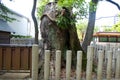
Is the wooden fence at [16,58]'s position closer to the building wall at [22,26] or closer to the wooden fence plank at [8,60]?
the wooden fence plank at [8,60]

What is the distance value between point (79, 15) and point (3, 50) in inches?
134

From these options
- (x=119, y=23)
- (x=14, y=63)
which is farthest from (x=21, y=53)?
(x=119, y=23)

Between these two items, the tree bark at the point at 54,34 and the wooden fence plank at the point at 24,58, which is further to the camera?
the tree bark at the point at 54,34

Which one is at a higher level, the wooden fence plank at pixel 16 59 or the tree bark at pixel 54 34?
the tree bark at pixel 54 34

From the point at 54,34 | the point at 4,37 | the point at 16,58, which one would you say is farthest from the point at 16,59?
the point at 4,37

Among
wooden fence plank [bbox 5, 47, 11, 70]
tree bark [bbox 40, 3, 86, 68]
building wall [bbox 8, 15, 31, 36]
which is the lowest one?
wooden fence plank [bbox 5, 47, 11, 70]

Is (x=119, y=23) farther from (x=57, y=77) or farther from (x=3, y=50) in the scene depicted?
(x=57, y=77)

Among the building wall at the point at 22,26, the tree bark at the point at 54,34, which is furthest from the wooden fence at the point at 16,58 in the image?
the building wall at the point at 22,26

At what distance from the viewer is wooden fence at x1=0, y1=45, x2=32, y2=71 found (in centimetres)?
900

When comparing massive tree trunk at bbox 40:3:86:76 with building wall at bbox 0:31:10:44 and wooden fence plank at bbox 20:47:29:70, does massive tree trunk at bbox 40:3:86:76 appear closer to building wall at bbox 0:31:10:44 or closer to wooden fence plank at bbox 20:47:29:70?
wooden fence plank at bbox 20:47:29:70

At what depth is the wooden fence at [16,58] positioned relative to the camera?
29.5ft

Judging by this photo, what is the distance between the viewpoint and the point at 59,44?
365 inches

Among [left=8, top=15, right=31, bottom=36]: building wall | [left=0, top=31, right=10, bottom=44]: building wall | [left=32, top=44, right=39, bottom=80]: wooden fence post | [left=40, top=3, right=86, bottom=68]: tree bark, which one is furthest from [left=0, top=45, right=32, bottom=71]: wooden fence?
[left=8, top=15, right=31, bottom=36]: building wall

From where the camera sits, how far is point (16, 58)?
903 cm
